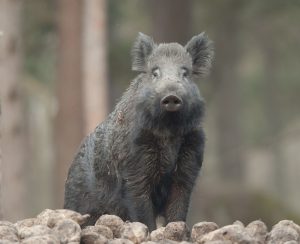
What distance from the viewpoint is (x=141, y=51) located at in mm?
7664

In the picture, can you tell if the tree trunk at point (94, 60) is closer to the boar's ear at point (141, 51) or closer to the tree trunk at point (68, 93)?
the tree trunk at point (68, 93)

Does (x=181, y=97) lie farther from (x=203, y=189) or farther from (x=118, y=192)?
(x=203, y=189)

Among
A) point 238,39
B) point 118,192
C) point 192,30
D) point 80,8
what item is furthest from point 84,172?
point 238,39

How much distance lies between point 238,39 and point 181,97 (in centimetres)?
2440

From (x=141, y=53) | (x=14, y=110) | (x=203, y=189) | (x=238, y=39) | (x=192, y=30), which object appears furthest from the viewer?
(x=238, y=39)

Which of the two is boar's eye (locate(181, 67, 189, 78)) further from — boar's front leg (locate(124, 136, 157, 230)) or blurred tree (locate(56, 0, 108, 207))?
blurred tree (locate(56, 0, 108, 207))

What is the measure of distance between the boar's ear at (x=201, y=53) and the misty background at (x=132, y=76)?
1615mm

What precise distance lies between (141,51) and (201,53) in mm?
484

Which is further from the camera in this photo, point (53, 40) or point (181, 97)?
point (53, 40)

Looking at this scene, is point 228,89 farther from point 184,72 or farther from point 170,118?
point 170,118

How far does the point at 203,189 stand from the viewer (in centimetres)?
1948

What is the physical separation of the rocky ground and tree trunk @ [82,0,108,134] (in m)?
10.1

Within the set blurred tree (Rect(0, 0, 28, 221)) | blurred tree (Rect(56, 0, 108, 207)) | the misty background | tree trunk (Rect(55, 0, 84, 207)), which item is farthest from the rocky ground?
tree trunk (Rect(55, 0, 84, 207))

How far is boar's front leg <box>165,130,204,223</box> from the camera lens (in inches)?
285
